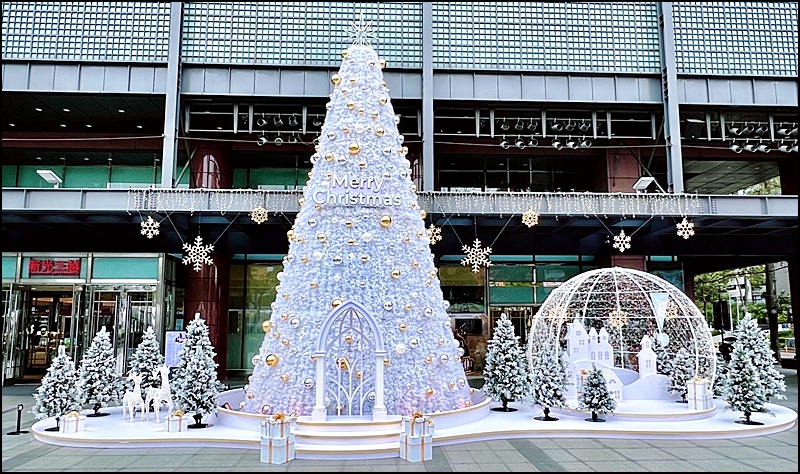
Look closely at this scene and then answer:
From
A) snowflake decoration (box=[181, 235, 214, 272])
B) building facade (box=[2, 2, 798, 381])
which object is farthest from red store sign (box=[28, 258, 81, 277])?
snowflake decoration (box=[181, 235, 214, 272])

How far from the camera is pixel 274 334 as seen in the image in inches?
364

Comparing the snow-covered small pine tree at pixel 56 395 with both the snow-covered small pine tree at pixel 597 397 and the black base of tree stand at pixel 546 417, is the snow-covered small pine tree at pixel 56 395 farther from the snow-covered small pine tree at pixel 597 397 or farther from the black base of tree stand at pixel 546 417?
the snow-covered small pine tree at pixel 597 397

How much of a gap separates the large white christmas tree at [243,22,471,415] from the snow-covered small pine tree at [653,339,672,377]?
225 inches

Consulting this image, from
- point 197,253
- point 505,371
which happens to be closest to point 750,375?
point 505,371

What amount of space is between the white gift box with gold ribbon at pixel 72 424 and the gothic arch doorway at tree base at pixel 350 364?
4090mm

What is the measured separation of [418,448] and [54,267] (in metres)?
16.3

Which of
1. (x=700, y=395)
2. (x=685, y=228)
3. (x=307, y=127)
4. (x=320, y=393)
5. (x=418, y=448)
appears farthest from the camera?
(x=307, y=127)

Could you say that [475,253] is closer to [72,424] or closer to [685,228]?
[685,228]

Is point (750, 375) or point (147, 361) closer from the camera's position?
point (750, 375)

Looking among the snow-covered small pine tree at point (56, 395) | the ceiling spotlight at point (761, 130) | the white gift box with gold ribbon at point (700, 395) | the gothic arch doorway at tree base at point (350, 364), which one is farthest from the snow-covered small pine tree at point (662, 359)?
the snow-covered small pine tree at point (56, 395)

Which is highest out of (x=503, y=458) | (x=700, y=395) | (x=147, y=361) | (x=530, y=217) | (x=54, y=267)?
(x=530, y=217)

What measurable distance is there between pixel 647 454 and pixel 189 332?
7897 mm

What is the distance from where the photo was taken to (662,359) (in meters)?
13.1

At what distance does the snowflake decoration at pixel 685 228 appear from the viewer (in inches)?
533
